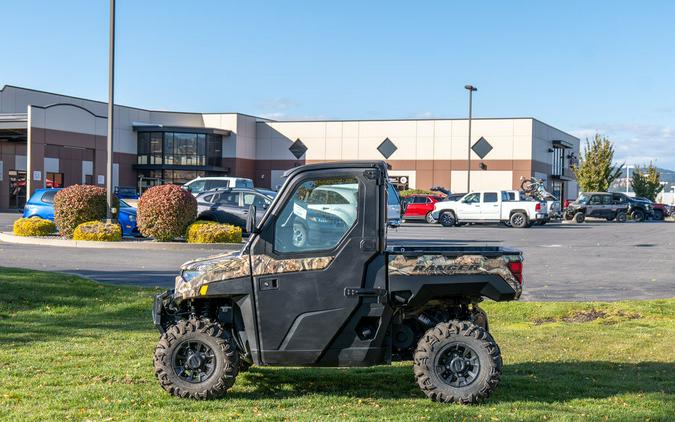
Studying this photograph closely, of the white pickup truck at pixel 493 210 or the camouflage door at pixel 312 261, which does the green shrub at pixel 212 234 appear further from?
the white pickup truck at pixel 493 210

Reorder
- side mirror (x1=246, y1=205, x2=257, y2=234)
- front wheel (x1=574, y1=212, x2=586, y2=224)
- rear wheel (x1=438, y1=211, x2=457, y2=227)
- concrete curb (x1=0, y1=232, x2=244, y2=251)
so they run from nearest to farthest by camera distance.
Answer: side mirror (x1=246, y1=205, x2=257, y2=234) → concrete curb (x1=0, y1=232, x2=244, y2=251) → rear wheel (x1=438, y1=211, x2=457, y2=227) → front wheel (x1=574, y1=212, x2=586, y2=224)

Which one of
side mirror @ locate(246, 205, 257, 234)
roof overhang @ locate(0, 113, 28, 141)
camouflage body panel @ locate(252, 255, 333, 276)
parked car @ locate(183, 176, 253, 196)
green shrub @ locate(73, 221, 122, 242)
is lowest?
green shrub @ locate(73, 221, 122, 242)

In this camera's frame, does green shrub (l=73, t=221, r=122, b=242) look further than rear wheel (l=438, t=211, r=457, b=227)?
No

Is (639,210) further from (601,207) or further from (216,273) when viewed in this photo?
(216,273)

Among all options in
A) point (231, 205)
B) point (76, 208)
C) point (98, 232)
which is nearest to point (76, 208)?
point (76, 208)

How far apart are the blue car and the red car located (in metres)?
18.3

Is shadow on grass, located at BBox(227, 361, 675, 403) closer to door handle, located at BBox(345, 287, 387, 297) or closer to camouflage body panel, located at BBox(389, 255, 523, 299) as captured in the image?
door handle, located at BBox(345, 287, 387, 297)

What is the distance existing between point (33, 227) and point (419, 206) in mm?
22525

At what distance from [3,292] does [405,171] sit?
171 ft

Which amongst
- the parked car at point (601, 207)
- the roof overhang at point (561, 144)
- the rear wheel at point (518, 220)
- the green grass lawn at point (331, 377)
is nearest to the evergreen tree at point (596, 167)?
the roof overhang at point (561, 144)

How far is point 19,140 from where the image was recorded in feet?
174

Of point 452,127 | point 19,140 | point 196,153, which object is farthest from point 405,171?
point 19,140

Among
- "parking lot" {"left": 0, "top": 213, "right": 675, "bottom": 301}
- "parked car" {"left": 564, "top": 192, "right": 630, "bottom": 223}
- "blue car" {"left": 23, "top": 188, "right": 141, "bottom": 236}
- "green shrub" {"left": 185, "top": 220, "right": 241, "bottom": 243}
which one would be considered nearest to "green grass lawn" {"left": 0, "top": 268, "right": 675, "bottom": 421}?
"parking lot" {"left": 0, "top": 213, "right": 675, "bottom": 301}

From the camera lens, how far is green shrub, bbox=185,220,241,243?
923 inches
